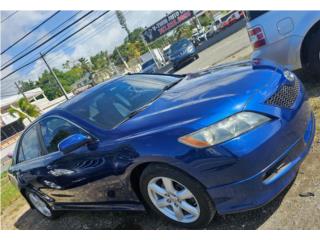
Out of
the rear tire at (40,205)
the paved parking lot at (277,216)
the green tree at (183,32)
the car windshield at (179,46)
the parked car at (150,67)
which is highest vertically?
the rear tire at (40,205)

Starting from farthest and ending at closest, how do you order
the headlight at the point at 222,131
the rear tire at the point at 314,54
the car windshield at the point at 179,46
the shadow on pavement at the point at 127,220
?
the car windshield at the point at 179,46, the rear tire at the point at 314,54, the shadow on pavement at the point at 127,220, the headlight at the point at 222,131

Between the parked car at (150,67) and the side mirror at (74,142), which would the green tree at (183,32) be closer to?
the parked car at (150,67)

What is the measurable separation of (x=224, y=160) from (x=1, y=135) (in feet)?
162

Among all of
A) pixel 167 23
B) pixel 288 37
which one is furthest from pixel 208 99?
pixel 167 23

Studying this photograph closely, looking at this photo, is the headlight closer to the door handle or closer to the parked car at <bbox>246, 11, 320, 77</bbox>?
the door handle

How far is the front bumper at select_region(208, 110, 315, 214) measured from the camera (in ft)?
9.50

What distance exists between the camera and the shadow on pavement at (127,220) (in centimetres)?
336

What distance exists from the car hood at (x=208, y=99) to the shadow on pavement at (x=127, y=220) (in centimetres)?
106

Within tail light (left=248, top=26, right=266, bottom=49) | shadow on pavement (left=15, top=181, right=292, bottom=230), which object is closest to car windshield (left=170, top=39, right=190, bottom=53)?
tail light (left=248, top=26, right=266, bottom=49)

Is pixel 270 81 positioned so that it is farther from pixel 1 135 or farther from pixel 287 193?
pixel 1 135

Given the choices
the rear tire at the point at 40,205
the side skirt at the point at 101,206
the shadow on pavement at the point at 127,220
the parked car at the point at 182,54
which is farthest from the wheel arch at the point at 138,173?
the parked car at the point at 182,54

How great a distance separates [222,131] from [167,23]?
34.4m

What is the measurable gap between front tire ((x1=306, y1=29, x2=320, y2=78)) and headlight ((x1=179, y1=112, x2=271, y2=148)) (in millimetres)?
2855

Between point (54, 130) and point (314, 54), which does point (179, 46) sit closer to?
point (314, 54)
